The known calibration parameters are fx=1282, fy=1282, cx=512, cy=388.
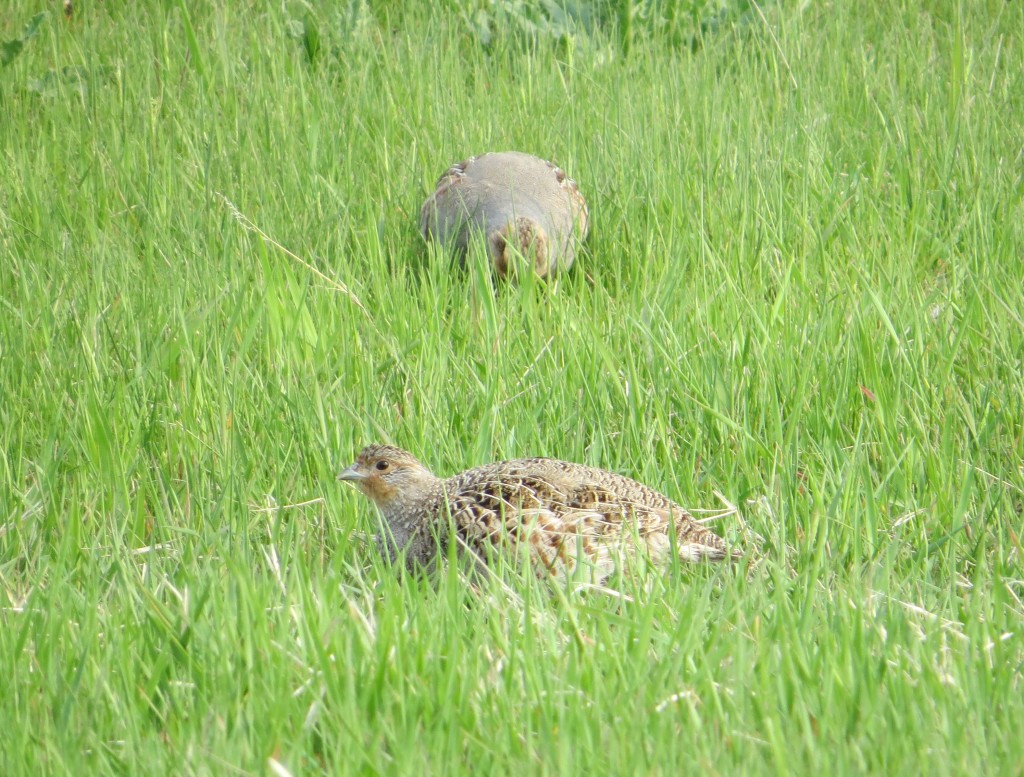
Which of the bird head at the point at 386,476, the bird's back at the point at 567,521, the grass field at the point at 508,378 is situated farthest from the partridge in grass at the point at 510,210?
the bird's back at the point at 567,521

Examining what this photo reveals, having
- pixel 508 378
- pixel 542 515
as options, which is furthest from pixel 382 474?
pixel 508 378

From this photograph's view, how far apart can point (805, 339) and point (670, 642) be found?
194 cm

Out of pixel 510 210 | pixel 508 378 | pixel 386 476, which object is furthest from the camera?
pixel 510 210

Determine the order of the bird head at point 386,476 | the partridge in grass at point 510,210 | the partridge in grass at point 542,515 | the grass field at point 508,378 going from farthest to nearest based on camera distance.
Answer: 1. the partridge in grass at point 510,210
2. the bird head at point 386,476
3. the partridge in grass at point 542,515
4. the grass field at point 508,378

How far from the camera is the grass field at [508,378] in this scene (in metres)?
2.60

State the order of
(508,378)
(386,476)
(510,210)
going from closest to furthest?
1. (386,476)
2. (508,378)
3. (510,210)

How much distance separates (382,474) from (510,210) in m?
2.48

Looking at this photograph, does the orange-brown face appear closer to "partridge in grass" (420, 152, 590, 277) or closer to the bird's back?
the bird's back

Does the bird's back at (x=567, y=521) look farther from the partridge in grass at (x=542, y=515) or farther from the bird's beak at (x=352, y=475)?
the bird's beak at (x=352, y=475)

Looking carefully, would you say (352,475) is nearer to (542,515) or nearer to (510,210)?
(542,515)

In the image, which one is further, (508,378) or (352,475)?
(508,378)

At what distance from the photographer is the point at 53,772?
2471mm

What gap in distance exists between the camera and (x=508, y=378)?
443 cm

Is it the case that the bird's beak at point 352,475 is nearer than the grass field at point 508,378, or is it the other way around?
the grass field at point 508,378
